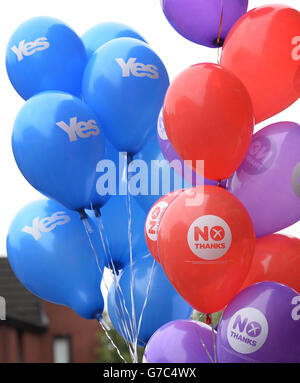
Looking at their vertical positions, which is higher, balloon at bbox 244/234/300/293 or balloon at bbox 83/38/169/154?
balloon at bbox 83/38/169/154

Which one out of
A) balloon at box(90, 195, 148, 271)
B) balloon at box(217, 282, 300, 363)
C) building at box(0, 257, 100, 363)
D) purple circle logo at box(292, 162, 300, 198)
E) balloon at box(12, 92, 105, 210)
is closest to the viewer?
balloon at box(217, 282, 300, 363)

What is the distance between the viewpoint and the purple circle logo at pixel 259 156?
2.52 meters

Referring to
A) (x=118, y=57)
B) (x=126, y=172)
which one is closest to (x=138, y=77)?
(x=118, y=57)

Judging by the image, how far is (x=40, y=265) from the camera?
2.98m

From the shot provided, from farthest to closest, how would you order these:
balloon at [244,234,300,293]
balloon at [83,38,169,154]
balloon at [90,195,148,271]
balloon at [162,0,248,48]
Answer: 1. balloon at [90,195,148,271]
2. balloon at [83,38,169,154]
3. balloon at [162,0,248,48]
4. balloon at [244,234,300,293]

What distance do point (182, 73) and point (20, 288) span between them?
4.13 m

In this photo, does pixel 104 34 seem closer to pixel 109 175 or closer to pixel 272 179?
pixel 109 175

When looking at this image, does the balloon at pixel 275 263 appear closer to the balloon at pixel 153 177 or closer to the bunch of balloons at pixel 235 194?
the bunch of balloons at pixel 235 194

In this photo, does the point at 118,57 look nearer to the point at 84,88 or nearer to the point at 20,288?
the point at 84,88

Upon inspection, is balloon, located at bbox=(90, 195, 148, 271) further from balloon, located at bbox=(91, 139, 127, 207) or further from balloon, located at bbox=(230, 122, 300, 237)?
balloon, located at bbox=(230, 122, 300, 237)

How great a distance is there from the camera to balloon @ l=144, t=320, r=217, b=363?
8.36 feet

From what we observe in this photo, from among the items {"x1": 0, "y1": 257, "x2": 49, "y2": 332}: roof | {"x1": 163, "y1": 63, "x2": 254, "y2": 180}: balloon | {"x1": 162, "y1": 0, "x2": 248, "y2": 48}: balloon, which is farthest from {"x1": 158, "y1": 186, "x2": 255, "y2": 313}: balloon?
{"x1": 0, "y1": 257, "x2": 49, "y2": 332}: roof

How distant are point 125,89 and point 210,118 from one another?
670 millimetres

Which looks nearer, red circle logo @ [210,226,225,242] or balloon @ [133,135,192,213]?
red circle logo @ [210,226,225,242]
